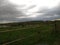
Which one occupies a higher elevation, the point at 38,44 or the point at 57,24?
the point at 57,24

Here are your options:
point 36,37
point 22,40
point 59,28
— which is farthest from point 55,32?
point 22,40

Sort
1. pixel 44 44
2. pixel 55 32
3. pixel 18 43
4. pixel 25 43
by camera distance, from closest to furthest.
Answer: pixel 18 43 < pixel 25 43 < pixel 44 44 < pixel 55 32

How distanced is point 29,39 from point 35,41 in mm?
375

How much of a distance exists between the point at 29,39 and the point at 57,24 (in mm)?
5264

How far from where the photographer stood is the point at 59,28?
45.9 feet

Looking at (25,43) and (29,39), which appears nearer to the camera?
(25,43)

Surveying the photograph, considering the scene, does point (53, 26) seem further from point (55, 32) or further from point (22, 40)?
point (22, 40)

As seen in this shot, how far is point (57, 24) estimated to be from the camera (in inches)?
554

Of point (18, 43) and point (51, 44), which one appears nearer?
point (18, 43)

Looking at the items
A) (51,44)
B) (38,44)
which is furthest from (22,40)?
(51,44)

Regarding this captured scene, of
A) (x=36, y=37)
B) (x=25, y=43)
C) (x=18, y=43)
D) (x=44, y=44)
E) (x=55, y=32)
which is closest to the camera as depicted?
(x=18, y=43)

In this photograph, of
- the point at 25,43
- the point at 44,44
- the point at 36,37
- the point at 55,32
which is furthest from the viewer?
the point at 55,32

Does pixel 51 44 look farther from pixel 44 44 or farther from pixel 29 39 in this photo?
pixel 29 39

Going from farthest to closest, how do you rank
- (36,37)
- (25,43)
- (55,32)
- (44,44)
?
(55,32) < (36,37) < (44,44) < (25,43)
